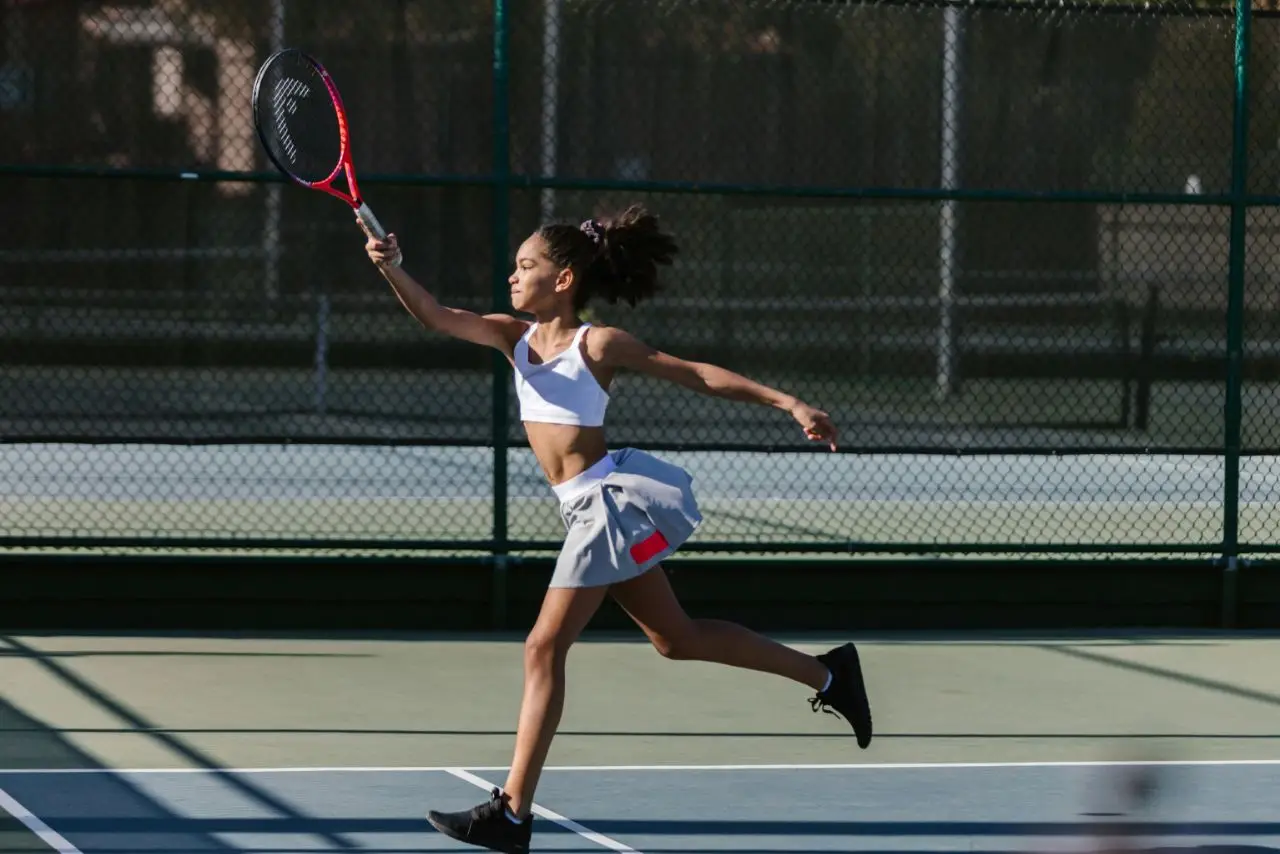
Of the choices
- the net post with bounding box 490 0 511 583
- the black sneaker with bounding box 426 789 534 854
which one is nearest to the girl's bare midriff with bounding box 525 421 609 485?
the black sneaker with bounding box 426 789 534 854

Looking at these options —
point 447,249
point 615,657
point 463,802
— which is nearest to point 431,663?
point 615,657

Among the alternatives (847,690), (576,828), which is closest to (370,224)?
(576,828)

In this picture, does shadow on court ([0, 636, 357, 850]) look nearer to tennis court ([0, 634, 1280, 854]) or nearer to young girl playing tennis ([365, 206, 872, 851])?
tennis court ([0, 634, 1280, 854])

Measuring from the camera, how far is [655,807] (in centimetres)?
546

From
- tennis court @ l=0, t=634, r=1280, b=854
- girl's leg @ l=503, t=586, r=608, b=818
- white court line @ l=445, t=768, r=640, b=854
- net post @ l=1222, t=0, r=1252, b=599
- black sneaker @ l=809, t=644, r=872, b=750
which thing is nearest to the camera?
girl's leg @ l=503, t=586, r=608, b=818

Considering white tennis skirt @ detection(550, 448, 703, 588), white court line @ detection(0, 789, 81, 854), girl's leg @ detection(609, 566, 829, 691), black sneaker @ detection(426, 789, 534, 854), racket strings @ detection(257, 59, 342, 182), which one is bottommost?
white court line @ detection(0, 789, 81, 854)

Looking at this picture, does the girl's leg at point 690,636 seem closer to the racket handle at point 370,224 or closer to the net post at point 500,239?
the racket handle at point 370,224

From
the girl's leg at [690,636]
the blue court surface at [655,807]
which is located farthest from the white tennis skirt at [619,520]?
the blue court surface at [655,807]

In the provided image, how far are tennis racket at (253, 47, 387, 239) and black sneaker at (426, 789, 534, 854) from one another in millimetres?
1756

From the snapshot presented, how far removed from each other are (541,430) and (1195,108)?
4.85 m

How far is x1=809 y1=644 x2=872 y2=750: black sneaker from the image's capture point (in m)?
5.62

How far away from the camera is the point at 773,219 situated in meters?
8.86

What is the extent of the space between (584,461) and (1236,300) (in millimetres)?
4576

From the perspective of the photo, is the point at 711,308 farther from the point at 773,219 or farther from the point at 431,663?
the point at 431,663
